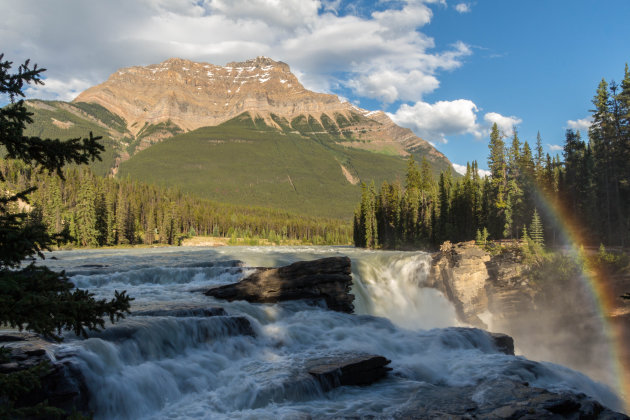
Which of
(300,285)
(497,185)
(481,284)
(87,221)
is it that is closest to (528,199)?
(497,185)

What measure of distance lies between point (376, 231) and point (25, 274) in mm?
91008

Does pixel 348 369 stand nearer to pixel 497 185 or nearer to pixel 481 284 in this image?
pixel 481 284

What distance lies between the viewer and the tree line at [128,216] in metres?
94.8

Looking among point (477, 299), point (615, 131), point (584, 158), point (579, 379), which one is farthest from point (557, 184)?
point (579, 379)

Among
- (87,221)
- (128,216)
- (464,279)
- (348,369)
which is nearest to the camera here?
(348,369)

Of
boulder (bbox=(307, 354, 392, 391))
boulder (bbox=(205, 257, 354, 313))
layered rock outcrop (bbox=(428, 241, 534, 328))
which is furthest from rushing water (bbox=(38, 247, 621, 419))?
layered rock outcrop (bbox=(428, 241, 534, 328))

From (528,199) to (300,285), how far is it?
172 feet

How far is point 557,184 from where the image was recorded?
6462 centimetres

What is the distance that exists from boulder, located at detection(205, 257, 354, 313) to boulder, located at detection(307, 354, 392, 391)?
353 inches

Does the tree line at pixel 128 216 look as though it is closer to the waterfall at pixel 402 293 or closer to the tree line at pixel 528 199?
the waterfall at pixel 402 293

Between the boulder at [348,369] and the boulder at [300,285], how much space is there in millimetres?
8969

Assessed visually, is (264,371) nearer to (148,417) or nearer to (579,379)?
(148,417)

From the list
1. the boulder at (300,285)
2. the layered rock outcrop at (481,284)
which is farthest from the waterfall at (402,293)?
the boulder at (300,285)

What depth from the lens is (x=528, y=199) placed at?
6325 centimetres
